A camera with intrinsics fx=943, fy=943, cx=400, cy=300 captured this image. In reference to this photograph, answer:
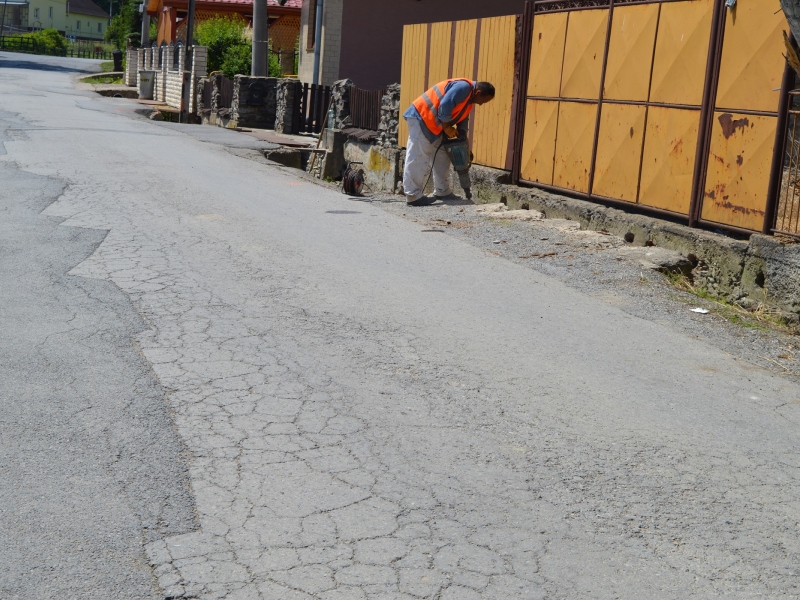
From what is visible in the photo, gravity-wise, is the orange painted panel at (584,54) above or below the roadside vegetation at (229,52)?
below

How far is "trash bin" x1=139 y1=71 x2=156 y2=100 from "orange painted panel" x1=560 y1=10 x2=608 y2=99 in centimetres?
2991

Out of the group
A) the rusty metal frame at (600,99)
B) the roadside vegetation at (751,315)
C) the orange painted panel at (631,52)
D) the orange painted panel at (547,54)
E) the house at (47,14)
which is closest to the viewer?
the roadside vegetation at (751,315)

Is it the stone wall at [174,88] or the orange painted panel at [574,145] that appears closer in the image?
the orange painted panel at [574,145]

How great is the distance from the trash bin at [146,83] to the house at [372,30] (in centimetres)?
1467

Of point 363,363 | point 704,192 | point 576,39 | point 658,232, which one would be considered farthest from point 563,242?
point 363,363

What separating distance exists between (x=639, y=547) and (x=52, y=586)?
205 centimetres

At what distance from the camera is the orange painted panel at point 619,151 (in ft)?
31.3

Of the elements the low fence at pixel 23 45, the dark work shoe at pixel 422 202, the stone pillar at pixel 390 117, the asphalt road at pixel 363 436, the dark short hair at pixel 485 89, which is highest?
the low fence at pixel 23 45

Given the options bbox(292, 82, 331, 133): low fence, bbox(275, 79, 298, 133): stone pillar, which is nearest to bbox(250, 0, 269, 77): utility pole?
bbox(275, 79, 298, 133): stone pillar

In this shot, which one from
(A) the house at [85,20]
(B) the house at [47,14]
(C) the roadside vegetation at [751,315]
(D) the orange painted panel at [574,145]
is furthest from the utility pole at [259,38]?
(A) the house at [85,20]

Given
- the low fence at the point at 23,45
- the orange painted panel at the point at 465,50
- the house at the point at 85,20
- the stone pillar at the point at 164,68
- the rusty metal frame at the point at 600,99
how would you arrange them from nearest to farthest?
the rusty metal frame at the point at 600,99, the orange painted panel at the point at 465,50, the stone pillar at the point at 164,68, the low fence at the point at 23,45, the house at the point at 85,20

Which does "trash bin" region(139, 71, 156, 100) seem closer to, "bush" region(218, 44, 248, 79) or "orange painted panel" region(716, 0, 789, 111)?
"bush" region(218, 44, 248, 79)

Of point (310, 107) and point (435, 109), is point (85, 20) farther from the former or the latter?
point (435, 109)

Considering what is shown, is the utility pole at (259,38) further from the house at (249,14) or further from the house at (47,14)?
the house at (47,14)
